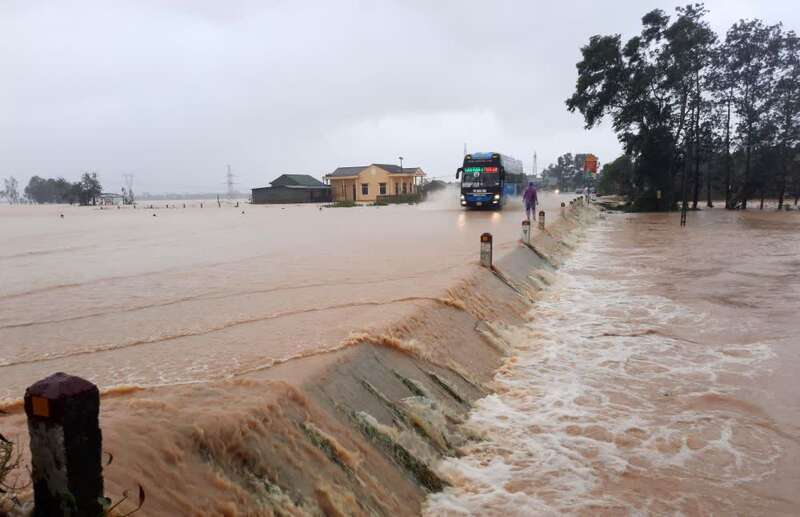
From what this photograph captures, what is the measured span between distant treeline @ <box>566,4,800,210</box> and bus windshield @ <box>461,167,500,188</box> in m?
15.8

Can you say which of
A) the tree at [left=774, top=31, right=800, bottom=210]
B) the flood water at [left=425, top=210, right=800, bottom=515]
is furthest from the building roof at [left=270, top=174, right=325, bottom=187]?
the flood water at [left=425, top=210, right=800, bottom=515]

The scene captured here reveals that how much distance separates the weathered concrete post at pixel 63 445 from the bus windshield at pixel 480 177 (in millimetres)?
31524

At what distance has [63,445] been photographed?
2.32m

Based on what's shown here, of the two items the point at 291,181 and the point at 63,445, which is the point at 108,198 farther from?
the point at 63,445

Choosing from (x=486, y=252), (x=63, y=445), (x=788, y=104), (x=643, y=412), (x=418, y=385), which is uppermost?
(x=788, y=104)

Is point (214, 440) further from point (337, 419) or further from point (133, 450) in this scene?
point (337, 419)

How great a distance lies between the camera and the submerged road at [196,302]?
218 inches

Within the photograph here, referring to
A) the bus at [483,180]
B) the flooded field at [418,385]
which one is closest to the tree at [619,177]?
the bus at [483,180]

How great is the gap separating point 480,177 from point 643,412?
1109 inches

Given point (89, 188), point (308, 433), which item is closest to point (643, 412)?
point (308, 433)

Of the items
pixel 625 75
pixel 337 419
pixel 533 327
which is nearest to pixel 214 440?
pixel 337 419

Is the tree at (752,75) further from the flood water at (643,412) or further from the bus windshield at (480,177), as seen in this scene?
the flood water at (643,412)

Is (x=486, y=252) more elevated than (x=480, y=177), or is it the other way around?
(x=480, y=177)

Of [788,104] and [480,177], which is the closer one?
[480,177]
